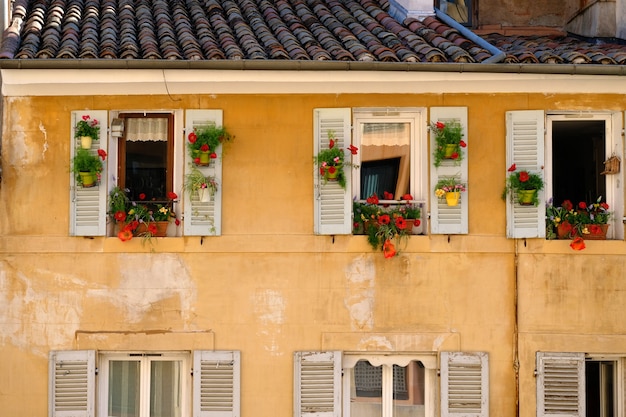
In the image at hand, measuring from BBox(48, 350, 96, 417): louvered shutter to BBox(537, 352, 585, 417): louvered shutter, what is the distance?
15.9 feet

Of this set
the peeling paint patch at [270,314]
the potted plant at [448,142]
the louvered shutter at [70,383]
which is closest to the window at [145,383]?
the louvered shutter at [70,383]

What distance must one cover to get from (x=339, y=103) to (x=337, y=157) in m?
0.65

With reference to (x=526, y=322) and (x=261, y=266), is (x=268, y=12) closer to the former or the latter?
(x=261, y=266)

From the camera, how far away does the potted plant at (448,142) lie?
10969 mm

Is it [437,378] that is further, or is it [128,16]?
[128,16]

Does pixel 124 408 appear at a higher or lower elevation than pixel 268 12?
lower

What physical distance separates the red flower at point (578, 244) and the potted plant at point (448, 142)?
58.7 inches

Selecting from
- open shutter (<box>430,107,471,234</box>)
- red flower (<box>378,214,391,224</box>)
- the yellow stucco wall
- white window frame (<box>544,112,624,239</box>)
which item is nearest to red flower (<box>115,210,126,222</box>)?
the yellow stucco wall

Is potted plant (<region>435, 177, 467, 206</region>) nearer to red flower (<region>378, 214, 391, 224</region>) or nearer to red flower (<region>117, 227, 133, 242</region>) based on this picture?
red flower (<region>378, 214, 391, 224</region>)

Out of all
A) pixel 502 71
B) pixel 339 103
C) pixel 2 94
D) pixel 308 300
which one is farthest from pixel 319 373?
pixel 2 94

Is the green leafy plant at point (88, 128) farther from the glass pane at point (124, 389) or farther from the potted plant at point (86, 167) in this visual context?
the glass pane at point (124, 389)

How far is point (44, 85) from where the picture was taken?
1112cm

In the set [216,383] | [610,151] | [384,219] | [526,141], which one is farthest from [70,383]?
[610,151]

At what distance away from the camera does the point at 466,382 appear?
1099 cm
